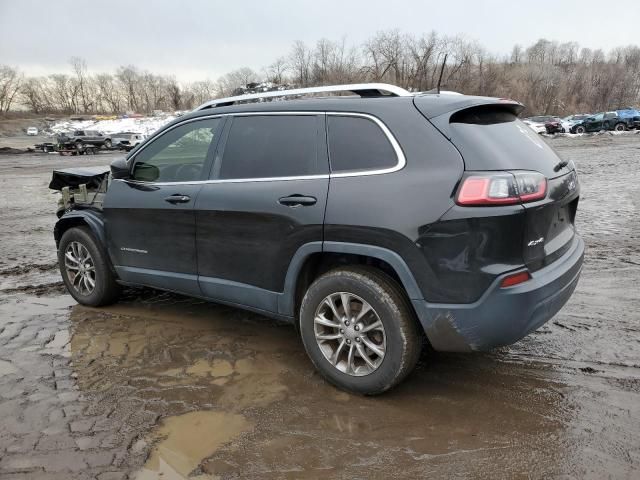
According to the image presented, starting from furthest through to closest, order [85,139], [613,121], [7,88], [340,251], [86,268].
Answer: [7,88] → [613,121] → [85,139] → [86,268] → [340,251]

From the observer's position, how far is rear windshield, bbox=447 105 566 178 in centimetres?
290

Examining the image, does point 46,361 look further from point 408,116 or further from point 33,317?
point 408,116

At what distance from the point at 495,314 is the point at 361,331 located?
81 centimetres

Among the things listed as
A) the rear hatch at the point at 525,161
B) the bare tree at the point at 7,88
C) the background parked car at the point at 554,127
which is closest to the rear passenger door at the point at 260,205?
the rear hatch at the point at 525,161

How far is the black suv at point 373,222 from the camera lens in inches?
111

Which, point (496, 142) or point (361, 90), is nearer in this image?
point (496, 142)

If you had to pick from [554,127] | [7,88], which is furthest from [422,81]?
[7,88]

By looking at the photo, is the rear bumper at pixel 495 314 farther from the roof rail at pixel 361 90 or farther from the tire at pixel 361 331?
the roof rail at pixel 361 90

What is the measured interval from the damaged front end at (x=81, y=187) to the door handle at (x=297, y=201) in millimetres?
2197

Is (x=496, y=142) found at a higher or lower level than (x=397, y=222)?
higher

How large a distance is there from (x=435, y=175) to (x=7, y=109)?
119m

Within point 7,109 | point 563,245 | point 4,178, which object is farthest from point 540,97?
point 7,109

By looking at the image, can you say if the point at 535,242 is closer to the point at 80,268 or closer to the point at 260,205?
the point at 260,205

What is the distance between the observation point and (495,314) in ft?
9.25
